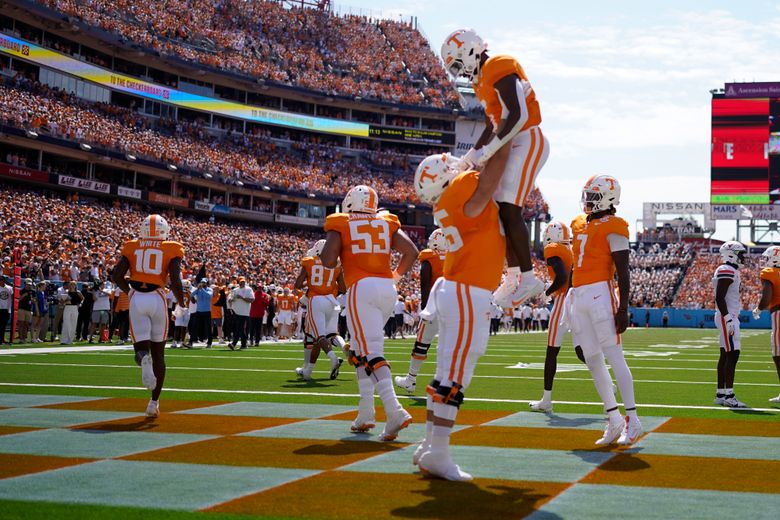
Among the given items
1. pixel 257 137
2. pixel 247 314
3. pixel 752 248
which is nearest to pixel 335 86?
pixel 257 137

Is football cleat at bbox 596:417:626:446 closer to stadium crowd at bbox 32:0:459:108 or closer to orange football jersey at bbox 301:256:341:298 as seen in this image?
orange football jersey at bbox 301:256:341:298

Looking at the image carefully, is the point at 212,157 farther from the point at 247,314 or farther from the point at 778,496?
the point at 778,496

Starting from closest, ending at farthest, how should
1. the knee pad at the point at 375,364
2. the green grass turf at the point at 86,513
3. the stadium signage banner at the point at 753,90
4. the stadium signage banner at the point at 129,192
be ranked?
the green grass turf at the point at 86,513 → the knee pad at the point at 375,364 → the stadium signage banner at the point at 129,192 → the stadium signage banner at the point at 753,90

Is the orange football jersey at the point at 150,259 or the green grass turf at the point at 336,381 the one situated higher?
the orange football jersey at the point at 150,259

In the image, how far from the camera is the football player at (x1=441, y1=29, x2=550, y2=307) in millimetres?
5516

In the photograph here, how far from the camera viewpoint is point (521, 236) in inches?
221

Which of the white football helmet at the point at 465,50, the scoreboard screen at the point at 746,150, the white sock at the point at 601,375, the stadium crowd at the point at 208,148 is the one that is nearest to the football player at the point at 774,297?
the white sock at the point at 601,375

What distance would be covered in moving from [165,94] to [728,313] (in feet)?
168

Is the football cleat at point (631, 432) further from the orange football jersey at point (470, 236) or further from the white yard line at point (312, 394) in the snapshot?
the white yard line at point (312, 394)

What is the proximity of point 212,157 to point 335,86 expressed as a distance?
14.2 metres

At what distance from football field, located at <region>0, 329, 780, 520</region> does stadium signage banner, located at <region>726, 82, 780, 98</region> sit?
5322 centimetres

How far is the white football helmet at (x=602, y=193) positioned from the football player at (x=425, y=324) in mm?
3227

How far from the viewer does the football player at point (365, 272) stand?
759 centimetres

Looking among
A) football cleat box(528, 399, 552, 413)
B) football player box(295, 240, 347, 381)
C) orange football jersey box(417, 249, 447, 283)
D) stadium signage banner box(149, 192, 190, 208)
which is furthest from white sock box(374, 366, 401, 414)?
stadium signage banner box(149, 192, 190, 208)
